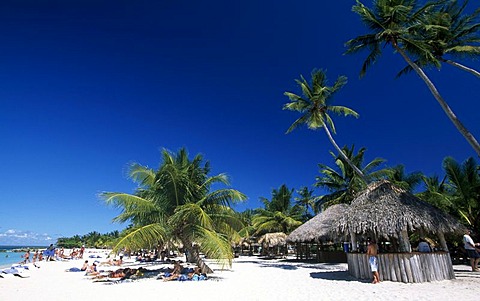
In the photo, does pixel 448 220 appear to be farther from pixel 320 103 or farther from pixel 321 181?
pixel 321 181

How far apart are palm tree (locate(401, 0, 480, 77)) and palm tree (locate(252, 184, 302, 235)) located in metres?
16.8

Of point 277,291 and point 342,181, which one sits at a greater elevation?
point 342,181

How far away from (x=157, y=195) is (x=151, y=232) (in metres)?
2.02

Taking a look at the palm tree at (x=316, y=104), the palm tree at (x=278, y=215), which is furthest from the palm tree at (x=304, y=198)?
the palm tree at (x=316, y=104)

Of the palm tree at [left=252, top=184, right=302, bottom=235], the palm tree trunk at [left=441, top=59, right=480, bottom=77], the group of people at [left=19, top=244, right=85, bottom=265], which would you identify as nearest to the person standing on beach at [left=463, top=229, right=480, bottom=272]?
the palm tree trunk at [left=441, top=59, right=480, bottom=77]

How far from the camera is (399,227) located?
30.0 feet

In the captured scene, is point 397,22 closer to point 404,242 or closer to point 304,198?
point 404,242

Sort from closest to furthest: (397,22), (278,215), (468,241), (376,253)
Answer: (376,253) < (468,241) < (397,22) < (278,215)

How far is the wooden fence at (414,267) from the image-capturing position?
8.70 metres

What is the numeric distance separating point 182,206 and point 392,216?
7.12 m

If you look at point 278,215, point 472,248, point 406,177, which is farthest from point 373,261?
point 278,215

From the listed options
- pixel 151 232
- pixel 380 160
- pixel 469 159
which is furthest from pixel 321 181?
pixel 151 232

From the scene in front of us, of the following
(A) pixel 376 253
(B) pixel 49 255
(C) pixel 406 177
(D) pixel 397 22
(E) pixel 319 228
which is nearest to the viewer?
(A) pixel 376 253

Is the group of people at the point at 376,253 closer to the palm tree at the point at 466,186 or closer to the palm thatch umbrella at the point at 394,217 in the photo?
the palm thatch umbrella at the point at 394,217
